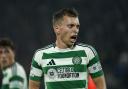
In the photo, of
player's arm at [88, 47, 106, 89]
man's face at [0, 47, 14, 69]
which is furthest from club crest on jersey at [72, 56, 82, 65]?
man's face at [0, 47, 14, 69]

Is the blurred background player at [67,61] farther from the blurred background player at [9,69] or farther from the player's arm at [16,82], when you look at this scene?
the blurred background player at [9,69]

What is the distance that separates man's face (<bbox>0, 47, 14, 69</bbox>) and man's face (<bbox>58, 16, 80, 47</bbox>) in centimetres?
258

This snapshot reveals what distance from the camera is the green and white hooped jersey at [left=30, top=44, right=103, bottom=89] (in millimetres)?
5387

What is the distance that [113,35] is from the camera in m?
13.8

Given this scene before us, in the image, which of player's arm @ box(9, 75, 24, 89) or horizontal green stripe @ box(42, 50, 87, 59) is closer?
horizontal green stripe @ box(42, 50, 87, 59)

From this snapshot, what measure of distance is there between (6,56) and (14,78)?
0.53m

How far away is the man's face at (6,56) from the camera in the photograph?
26.1 feet

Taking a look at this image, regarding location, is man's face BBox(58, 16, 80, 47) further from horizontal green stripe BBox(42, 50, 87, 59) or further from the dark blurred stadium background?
the dark blurred stadium background

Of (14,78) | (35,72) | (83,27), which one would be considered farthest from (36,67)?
(83,27)

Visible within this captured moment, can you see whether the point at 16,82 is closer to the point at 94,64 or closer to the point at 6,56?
the point at 6,56

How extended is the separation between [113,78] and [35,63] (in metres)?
7.77

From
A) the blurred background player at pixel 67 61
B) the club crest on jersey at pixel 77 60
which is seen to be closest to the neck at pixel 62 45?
the blurred background player at pixel 67 61

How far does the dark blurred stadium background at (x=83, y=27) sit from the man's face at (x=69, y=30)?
7751mm

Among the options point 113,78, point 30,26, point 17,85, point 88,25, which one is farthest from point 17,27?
point 17,85
